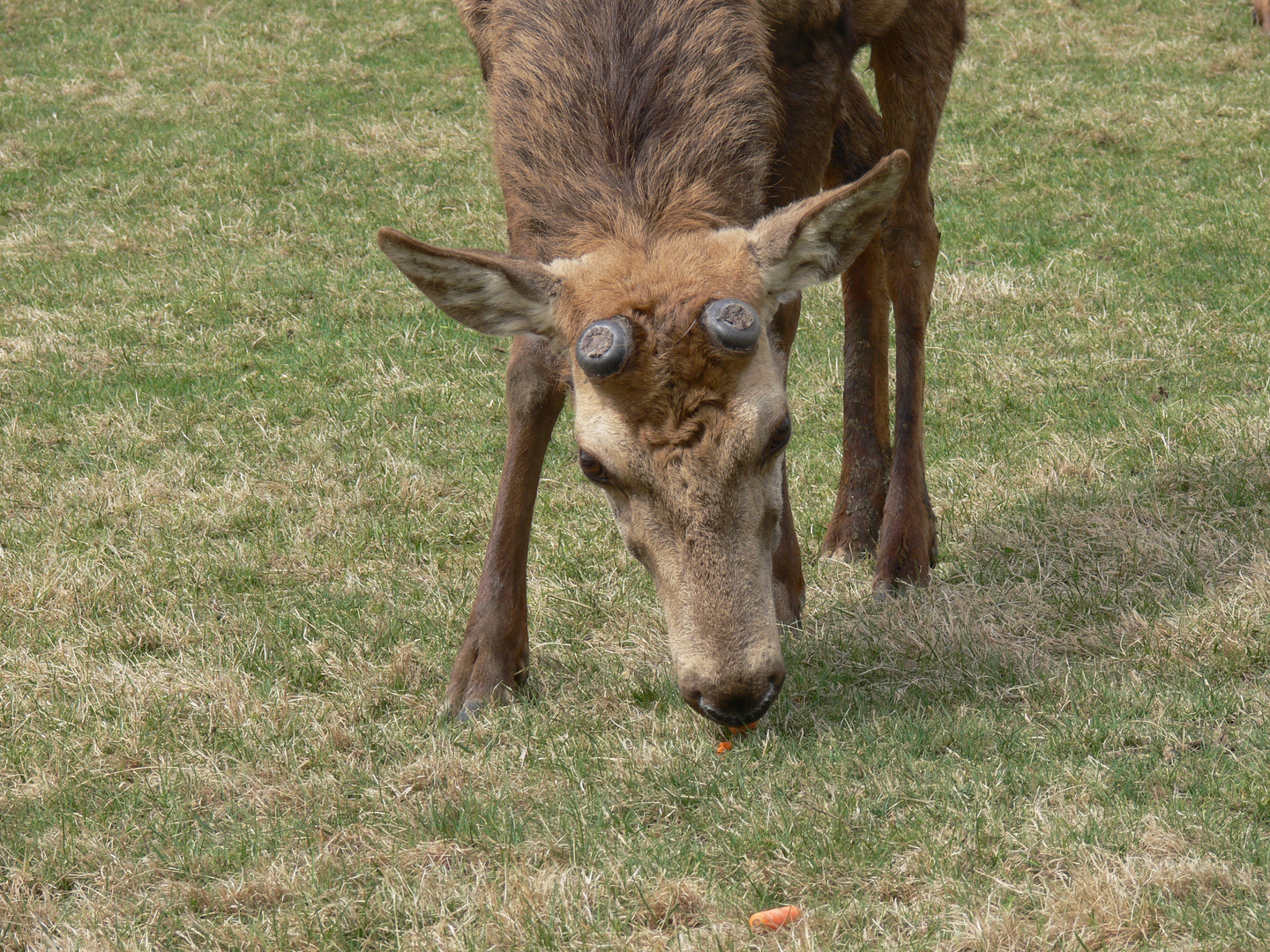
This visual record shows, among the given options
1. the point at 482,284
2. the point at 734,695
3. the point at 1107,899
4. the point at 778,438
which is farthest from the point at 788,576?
the point at 1107,899

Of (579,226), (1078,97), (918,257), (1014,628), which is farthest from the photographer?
(1078,97)

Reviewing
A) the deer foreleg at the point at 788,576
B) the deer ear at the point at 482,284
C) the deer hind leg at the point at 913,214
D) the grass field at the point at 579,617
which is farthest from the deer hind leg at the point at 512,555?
the deer hind leg at the point at 913,214

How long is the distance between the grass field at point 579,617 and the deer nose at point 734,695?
284mm

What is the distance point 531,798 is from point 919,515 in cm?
239

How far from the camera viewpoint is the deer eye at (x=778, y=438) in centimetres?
385

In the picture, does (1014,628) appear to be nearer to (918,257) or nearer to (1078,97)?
(918,257)

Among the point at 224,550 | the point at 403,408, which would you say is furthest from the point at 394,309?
the point at 224,550

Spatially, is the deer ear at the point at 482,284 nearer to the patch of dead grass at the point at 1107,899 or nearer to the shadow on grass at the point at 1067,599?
the shadow on grass at the point at 1067,599

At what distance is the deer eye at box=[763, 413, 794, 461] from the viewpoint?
385 cm

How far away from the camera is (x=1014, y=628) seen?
15.8 ft

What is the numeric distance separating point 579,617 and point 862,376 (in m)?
1.89

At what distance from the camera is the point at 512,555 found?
4.91 m

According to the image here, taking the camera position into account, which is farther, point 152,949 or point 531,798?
point 531,798

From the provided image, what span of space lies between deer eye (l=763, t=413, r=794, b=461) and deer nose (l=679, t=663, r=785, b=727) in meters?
0.64
